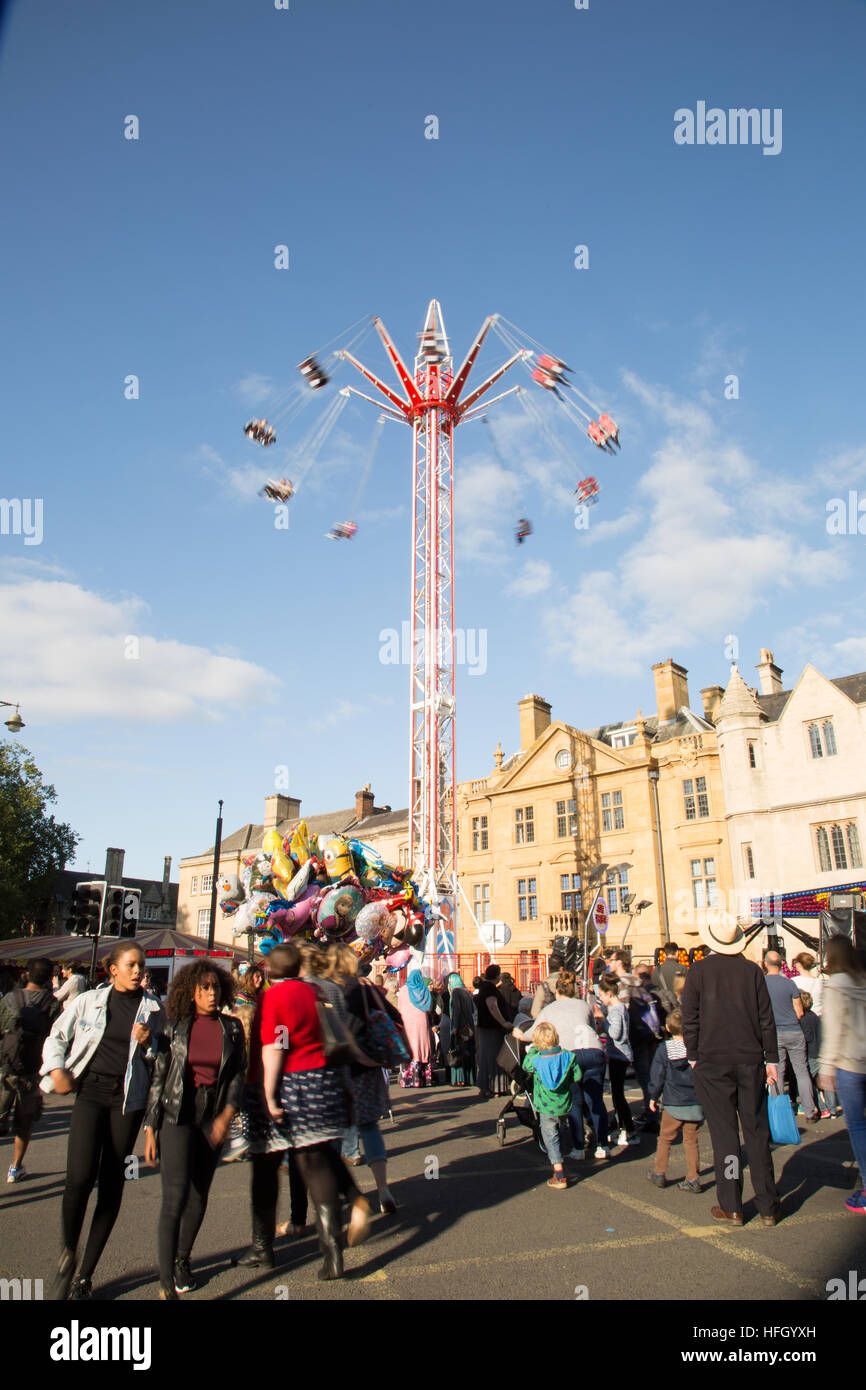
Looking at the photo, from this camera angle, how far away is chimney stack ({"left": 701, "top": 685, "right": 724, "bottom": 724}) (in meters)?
38.8

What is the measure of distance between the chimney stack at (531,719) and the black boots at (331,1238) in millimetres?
37722

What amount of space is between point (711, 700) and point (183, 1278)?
36.9 metres

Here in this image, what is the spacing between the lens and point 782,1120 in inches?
286

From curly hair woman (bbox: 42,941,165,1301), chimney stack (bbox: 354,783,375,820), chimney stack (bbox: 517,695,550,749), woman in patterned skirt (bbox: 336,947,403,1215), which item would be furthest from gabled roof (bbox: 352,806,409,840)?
curly hair woman (bbox: 42,941,165,1301)

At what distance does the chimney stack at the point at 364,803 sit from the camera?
5381cm

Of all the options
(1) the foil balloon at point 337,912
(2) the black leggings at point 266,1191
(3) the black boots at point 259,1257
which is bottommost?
(3) the black boots at point 259,1257

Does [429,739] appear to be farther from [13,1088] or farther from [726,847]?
[13,1088]

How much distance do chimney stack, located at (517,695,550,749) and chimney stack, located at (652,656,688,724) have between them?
5.87m

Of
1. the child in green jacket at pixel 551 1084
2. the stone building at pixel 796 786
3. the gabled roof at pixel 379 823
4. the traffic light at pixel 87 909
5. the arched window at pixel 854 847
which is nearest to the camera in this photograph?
the child in green jacket at pixel 551 1084

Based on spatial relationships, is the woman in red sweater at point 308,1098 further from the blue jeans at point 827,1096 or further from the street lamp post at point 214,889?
the street lamp post at point 214,889

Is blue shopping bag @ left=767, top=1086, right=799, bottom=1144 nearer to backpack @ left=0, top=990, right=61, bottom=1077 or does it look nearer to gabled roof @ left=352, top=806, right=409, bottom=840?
backpack @ left=0, top=990, right=61, bottom=1077

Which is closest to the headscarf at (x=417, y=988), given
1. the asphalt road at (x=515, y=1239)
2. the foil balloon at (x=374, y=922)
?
the foil balloon at (x=374, y=922)

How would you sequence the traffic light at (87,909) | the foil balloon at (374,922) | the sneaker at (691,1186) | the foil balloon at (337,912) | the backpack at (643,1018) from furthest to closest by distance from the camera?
the traffic light at (87,909) → the foil balloon at (374,922) → the foil balloon at (337,912) → the backpack at (643,1018) → the sneaker at (691,1186)
